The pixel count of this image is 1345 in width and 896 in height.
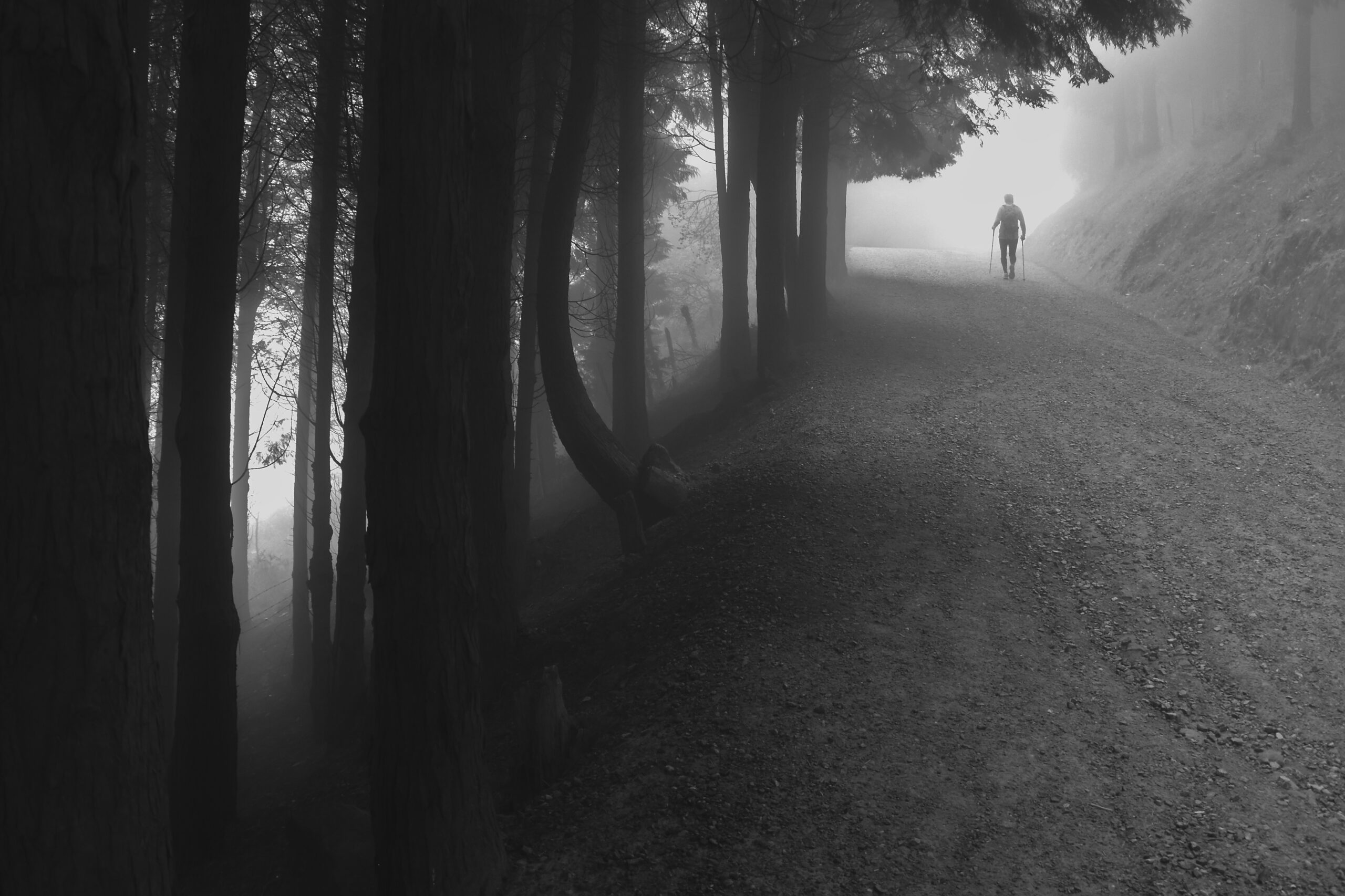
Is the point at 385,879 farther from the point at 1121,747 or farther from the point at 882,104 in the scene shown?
the point at 882,104

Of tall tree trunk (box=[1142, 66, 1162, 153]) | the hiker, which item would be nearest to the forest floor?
the hiker

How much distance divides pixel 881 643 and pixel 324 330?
968 centimetres

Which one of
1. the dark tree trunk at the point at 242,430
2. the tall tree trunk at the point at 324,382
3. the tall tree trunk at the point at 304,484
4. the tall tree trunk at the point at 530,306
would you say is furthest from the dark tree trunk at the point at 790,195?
the dark tree trunk at the point at 242,430

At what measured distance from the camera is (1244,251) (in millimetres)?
17203

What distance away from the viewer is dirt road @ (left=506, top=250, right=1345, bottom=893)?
4812mm

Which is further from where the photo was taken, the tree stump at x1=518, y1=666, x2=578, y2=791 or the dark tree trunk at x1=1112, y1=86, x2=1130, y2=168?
the dark tree trunk at x1=1112, y1=86, x2=1130, y2=168

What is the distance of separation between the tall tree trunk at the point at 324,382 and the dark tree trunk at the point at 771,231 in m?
5.69

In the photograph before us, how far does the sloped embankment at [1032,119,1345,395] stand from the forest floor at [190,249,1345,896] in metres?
2.02

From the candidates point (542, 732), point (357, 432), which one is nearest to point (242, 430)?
point (357, 432)

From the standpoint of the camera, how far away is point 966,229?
61.2 metres

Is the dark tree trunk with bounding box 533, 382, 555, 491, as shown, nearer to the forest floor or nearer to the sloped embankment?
the forest floor

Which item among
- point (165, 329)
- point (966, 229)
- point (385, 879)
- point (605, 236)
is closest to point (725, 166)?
point (605, 236)

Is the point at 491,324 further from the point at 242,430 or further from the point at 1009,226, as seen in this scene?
the point at 242,430

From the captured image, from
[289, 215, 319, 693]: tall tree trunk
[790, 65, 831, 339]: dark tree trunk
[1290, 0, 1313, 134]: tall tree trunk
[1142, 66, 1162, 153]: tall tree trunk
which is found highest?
[1142, 66, 1162, 153]: tall tree trunk
